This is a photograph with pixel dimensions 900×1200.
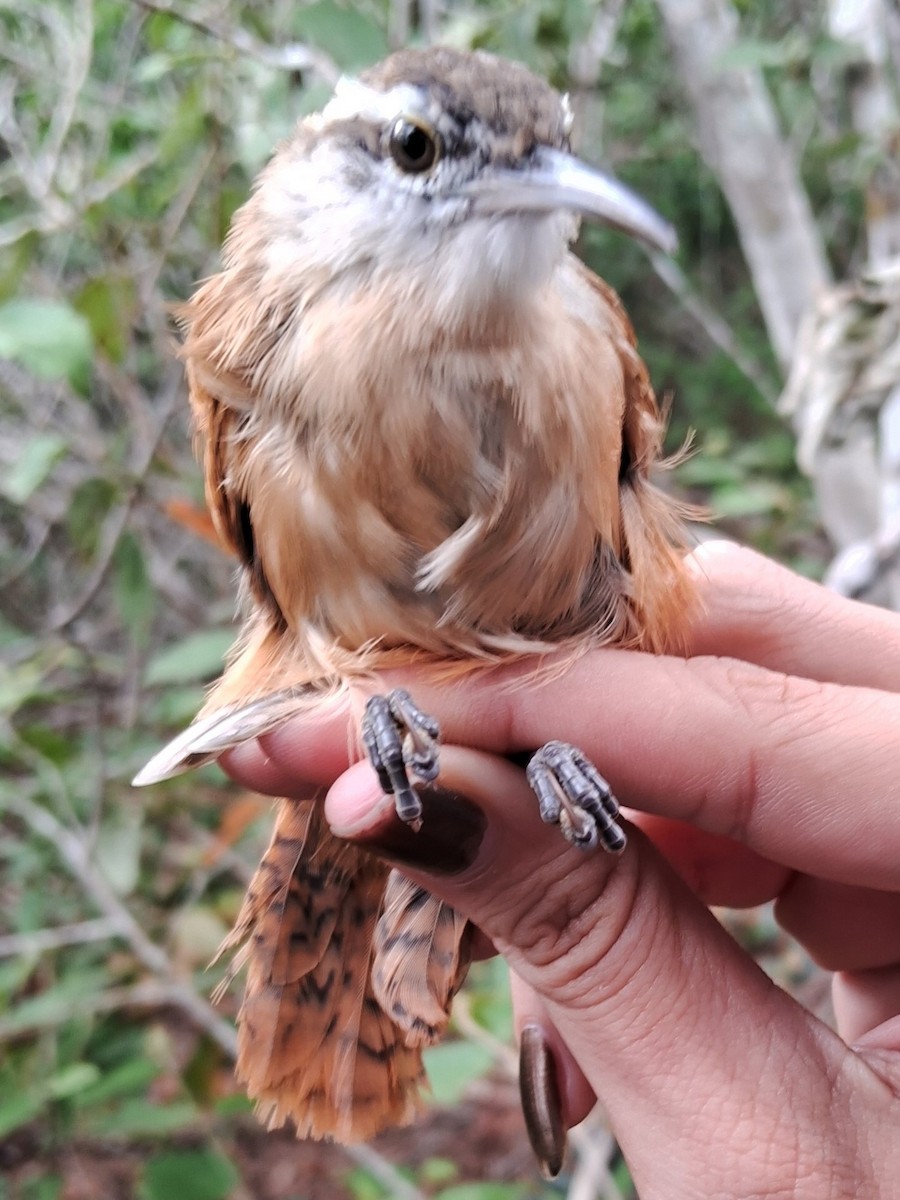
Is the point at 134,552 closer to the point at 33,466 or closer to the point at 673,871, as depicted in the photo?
the point at 33,466

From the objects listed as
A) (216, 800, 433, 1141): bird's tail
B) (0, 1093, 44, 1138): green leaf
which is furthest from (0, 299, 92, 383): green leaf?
(0, 1093, 44, 1138): green leaf

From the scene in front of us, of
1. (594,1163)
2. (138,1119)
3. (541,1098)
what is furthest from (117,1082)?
(541,1098)

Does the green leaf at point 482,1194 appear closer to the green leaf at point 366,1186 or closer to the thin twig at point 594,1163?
the thin twig at point 594,1163

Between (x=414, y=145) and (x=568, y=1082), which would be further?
(x=568, y=1082)

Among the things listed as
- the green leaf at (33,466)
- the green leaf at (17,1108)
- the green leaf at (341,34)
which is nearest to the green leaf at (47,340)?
the green leaf at (33,466)

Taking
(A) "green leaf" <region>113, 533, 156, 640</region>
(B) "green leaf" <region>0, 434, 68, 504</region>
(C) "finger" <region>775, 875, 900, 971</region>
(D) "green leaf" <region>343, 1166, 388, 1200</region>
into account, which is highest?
(B) "green leaf" <region>0, 434, 68, 504</region>

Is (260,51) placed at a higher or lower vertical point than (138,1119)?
higher

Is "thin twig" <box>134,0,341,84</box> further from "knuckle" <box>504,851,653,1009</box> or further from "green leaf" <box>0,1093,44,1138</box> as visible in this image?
"green leaf" <box>0,1093,44,1138</box>
